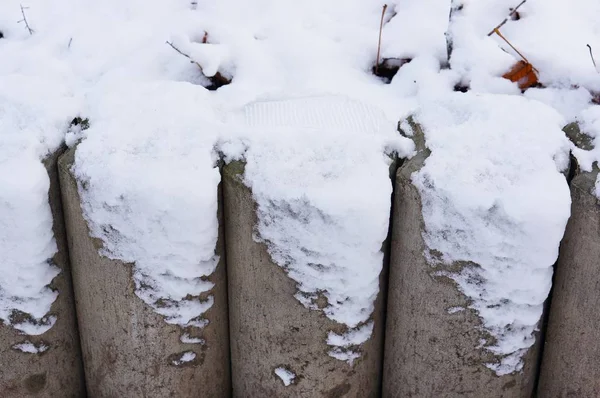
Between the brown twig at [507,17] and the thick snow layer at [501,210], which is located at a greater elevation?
A: the brown twig at [507,17]

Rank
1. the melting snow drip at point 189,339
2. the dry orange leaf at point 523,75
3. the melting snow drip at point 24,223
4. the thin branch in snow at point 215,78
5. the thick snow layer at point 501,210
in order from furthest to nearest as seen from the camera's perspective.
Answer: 1. the thin branch in snow at point 215,78
2. the dry orange leaf at point 523,75
3. the melting snow drip at point 189,339
4. the melting snow drip at point 24,223
5. the thick snow layer at point 501,210

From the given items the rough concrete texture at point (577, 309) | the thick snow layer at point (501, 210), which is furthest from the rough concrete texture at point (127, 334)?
the rough concrete texture at point (577, 309)

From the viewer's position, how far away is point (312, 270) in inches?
71.9

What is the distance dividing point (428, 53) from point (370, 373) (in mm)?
1141

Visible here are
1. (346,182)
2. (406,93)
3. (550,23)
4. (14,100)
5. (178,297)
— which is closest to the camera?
(346,182)

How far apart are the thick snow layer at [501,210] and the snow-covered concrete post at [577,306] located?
70 millimetres

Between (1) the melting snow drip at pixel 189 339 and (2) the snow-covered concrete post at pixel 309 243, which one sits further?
Answer: (1) the melting snow drip at pixel 189 339

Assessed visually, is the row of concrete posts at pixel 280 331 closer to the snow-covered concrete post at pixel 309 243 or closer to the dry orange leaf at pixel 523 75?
the snow-covered concrete post at pixel 309 243

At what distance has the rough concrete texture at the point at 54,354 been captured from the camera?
2.00 m

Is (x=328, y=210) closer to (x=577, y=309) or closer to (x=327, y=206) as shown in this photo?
(x=327, y=206)

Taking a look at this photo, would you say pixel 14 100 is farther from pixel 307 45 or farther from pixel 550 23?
pixel 550 23

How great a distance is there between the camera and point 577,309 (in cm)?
187

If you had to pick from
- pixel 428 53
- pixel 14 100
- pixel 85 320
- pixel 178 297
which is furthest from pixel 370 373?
pixel 14 100

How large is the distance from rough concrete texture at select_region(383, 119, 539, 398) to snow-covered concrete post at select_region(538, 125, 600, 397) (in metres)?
0.07
